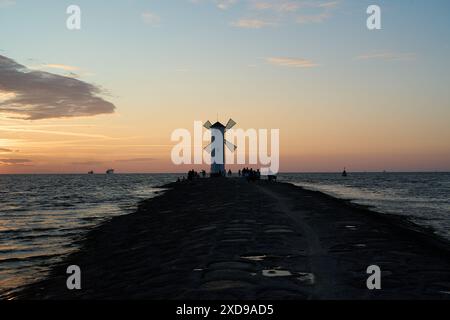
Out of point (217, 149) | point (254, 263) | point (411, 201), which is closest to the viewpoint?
point (254, 263)

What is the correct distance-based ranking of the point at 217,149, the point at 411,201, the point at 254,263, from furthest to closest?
1. the point at 217,149
2. the point at 411,201
3. the point at 254,263

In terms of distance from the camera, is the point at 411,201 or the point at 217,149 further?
the point at 217,149

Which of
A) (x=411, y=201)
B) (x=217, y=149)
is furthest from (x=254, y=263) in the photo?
(x=217, y=149)

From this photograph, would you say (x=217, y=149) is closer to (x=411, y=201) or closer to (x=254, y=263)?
(x=411, y=201)

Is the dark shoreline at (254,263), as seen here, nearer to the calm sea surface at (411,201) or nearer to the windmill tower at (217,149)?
the calm sea surface at (411,201)

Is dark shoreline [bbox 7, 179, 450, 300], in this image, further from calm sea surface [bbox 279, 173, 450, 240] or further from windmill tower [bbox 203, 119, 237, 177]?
windmill tower [bbox 203, 119, 237, 177]

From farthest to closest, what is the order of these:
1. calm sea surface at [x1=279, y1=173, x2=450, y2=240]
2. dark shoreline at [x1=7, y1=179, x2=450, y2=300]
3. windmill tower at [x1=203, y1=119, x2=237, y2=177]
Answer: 1. windmill tower at [x1=203, y1=119, x2=237, y2=177]
2. calm sea surface at [x1=279, y1=173, x2=450, y2=240]
3. dark shoreline at [x1=7, y1=179, x2=450, y2=300]

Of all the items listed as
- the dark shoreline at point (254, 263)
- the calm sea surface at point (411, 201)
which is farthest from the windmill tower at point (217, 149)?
the dark shoreline at point (254, 263)

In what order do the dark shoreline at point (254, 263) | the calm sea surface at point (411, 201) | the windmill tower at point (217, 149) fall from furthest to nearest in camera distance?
the windmill tower at point (217, 149) < the calm sea surface at point (411, 201) < the dark shoreline at point (254, 263)

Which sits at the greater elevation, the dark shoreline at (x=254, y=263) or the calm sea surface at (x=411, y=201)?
Result: the dark shoreline at (x=254, y=263)

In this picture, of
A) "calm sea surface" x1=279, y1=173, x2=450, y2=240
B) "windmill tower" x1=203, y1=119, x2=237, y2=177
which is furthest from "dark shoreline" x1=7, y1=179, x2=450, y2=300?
"windmill tower" x1=203, y1=119, x2=237, y2=177

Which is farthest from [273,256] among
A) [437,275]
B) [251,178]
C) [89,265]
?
Result: [251,178]

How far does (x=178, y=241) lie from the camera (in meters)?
14.6
